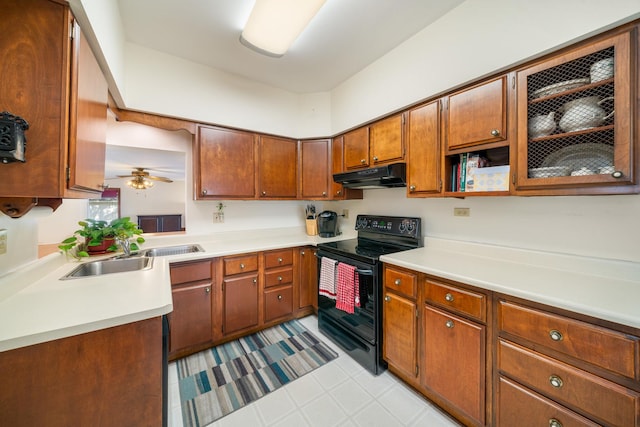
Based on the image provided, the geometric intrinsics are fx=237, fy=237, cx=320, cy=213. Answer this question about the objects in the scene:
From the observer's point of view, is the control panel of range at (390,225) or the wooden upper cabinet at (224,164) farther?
the wooden upper cabinet at (224,164)

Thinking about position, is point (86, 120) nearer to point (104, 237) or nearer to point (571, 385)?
point (104, 237)

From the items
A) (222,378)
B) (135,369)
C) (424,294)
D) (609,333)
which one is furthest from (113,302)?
(609,333)

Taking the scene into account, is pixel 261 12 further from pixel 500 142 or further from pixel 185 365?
pixel 185 365

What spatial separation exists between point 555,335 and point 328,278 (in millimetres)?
1474

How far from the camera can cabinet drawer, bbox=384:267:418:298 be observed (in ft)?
5.18

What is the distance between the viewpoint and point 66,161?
94cm

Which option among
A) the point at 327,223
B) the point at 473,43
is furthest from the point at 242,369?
the point at 473,43

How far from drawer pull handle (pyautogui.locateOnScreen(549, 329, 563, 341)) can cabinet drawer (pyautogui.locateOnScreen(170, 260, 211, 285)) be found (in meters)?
2.23

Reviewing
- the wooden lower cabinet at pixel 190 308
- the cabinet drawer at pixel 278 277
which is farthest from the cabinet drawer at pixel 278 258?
the wooden lower cabinet at pixel 190 308

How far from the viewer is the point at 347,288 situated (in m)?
1.94

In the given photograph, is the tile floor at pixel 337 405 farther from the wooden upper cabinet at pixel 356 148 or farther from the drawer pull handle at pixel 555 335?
the wooden upper cabinet at pixel 356 148

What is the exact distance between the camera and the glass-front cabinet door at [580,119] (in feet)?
3.45

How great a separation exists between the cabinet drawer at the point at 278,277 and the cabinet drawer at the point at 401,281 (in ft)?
3.63

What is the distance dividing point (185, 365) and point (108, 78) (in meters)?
2.17
